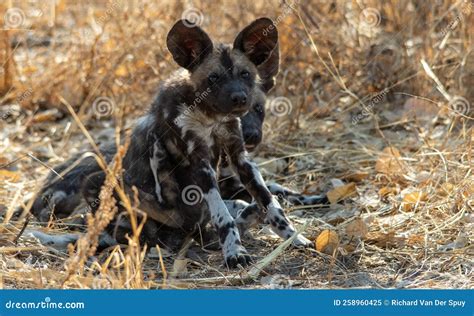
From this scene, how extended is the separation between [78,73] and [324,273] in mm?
4332

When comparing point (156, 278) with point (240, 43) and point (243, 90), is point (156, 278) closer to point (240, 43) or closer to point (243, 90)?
point (243, 90)

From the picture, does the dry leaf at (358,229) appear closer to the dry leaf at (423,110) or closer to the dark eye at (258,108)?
the dark eye at (258,108)

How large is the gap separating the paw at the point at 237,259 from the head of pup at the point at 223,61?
878 millimetres

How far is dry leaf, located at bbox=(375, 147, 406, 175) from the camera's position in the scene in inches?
267

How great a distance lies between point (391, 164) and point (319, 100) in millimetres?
1509

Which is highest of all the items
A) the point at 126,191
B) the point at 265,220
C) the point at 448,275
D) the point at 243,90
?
the point at 243,90

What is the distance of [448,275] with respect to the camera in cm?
494

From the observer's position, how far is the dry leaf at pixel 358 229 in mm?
5508

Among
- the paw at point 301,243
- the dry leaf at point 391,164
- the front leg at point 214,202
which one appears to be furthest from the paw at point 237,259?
the dry leaf at point 391,164

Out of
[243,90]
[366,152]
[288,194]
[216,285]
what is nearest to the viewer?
[216,285]

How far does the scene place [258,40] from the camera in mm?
5750

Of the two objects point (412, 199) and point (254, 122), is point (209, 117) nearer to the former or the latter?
point (254, 122)

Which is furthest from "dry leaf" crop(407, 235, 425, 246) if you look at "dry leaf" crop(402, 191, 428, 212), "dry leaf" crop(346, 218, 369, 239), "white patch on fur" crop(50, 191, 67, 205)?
"white patch on fur" crop(50, 191, 67, 205)

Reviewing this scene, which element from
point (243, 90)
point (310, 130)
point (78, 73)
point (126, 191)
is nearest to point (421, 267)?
point (243, 90)
